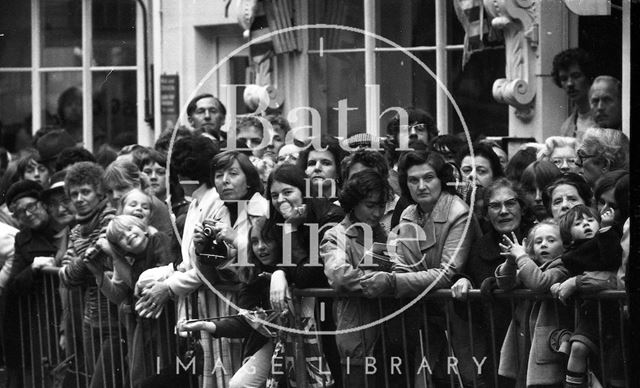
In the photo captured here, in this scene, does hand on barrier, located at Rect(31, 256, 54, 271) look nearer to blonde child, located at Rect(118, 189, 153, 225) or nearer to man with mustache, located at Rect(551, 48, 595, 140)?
blonde child, located at Rect(118, 189, 153, 225)

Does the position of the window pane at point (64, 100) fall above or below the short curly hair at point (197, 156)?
above

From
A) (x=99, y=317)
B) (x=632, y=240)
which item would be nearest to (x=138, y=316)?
(x=99, y=317)

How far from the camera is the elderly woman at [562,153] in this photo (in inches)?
348

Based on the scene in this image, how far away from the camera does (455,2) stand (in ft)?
38.1

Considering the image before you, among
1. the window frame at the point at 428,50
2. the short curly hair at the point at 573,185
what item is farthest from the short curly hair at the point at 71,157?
the short curly hair at the point at 573,185

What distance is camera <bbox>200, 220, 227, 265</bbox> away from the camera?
8.20m

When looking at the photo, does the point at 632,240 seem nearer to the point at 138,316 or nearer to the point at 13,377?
the point at 138,316

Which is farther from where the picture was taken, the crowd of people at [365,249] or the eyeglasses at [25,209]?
the eyeglasses at [25,209]

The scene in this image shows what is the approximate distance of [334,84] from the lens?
12.7 m

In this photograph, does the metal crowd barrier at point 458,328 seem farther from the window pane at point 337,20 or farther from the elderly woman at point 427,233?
the window pane at point 337,20

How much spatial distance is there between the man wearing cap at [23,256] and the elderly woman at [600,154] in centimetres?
360

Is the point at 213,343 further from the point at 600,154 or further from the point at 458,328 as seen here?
the point at 600,154

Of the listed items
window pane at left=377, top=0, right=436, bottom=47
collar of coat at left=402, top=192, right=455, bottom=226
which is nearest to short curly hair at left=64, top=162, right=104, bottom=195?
collar of coat at left=402, top=192, right=455, bottom=226

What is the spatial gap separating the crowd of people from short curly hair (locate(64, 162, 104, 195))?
0.04ft
